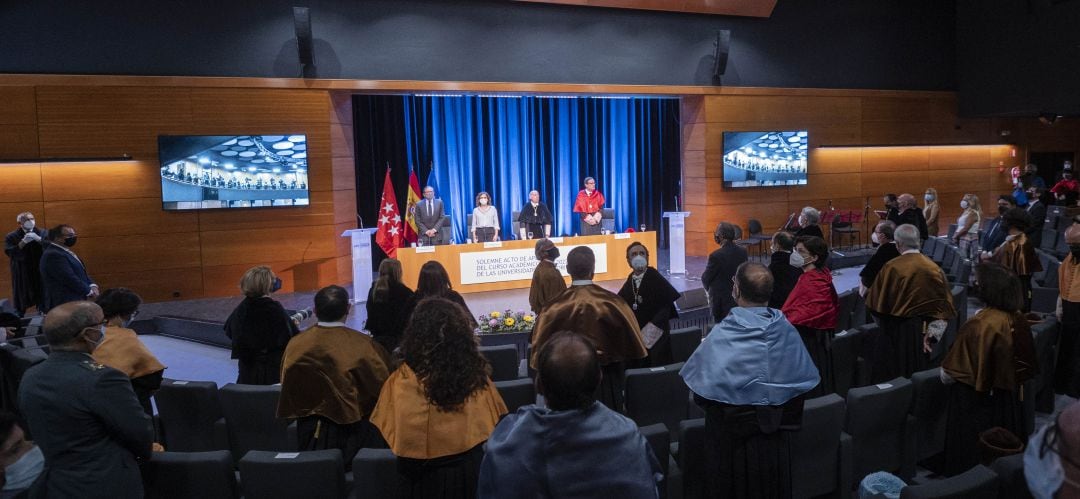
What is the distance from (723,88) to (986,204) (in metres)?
7.69

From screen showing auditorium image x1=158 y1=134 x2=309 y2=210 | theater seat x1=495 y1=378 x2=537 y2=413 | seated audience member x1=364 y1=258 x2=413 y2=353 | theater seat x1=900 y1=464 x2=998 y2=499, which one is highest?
screen showing auditorium image x1=158 y1=134 x2=309 y2=210

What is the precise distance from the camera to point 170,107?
396 inches

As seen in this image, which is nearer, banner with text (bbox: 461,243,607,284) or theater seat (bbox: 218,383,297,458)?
theater seat (bbox: 218,383,297,458)

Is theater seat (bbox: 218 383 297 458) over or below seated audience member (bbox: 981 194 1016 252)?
below

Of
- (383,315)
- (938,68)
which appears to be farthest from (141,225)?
(938,68)

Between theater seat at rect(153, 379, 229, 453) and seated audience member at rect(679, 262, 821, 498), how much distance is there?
2755 mm

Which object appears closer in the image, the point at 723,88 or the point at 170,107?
the point at 170,107

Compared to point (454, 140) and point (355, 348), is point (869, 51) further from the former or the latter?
point (355, 348)

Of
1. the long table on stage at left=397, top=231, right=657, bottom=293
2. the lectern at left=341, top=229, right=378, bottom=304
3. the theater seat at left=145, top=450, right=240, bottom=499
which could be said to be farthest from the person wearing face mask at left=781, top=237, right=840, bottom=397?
the lectern at left=341, top=229, right=378, bottom=304

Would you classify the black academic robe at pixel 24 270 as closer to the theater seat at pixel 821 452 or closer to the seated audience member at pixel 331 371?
the seated audience member at pixel 331 371

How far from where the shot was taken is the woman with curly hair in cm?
263

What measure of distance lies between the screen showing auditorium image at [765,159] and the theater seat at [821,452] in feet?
33.9

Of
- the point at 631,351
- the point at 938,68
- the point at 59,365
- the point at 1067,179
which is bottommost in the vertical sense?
the point at 631,351

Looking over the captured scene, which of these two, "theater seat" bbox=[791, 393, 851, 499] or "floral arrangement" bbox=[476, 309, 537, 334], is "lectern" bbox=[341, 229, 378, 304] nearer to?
"floral arrangement" bbox=[476, 309, 537, 334]
